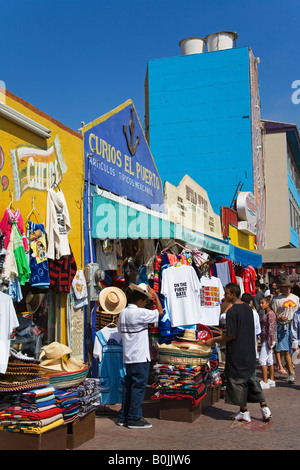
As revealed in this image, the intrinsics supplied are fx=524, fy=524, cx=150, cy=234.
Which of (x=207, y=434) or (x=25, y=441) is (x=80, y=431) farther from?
(x=207, y=434)

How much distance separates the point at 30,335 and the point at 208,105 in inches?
767

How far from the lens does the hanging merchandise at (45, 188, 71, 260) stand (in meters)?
7.71

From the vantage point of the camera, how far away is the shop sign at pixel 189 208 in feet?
45.7

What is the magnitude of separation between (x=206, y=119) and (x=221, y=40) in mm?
4463

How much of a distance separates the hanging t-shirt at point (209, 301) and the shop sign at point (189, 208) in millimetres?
2736

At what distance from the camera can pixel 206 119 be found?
24.9 meters

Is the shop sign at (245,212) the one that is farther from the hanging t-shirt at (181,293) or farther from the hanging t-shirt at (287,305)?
the hanging t-shirt at (181,293)

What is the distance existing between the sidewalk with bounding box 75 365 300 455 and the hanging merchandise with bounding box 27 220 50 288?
6.99ft

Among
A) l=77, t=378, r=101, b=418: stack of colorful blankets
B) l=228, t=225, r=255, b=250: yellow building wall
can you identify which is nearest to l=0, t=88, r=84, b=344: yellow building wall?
l=77, t=378, r=101, b=418: stack of colorful blankets

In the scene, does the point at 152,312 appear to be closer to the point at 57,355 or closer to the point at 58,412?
the point at 57,355

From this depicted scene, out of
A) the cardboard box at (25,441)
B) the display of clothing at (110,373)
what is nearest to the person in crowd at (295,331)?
the display of clothing at (110,373)

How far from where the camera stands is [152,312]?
7.09 meters

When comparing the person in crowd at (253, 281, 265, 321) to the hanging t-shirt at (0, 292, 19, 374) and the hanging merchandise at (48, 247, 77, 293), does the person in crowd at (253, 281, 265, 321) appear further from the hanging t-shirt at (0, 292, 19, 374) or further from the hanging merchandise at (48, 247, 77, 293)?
the hanging t-shirt at (0, 292, 19, 374)

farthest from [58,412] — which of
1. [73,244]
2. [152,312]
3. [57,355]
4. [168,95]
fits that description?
[168,95]
